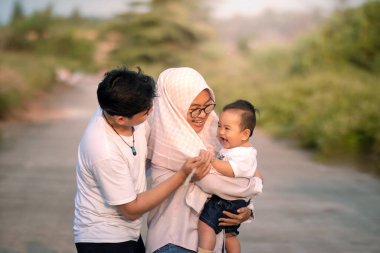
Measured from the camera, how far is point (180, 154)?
279cm

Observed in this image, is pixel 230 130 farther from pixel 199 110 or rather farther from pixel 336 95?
pixel 336 95

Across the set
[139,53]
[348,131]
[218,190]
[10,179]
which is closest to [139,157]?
[218,190]

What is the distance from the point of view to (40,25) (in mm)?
49406

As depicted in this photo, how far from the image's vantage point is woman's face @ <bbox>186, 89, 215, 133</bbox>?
286cm

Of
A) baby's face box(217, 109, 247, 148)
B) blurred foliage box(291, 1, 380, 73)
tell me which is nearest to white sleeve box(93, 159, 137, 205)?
baby's face box(217, 109, 247, 148)

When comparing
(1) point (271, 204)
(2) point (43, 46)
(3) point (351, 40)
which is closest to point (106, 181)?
(1) point (271, 204)

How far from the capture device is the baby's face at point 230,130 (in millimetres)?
2977

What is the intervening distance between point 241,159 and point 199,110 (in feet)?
0.96

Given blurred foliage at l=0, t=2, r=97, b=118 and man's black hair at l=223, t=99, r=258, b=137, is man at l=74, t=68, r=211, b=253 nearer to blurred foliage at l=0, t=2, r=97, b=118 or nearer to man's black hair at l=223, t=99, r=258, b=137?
man's black hair at l=223, t=99, r=258, b=137

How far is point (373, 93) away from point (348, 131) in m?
1.73

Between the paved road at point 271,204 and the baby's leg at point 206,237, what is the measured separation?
2618mm

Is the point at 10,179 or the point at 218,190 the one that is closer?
the point at 218,190

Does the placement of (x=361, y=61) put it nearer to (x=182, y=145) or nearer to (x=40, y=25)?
(x=182, y=145)

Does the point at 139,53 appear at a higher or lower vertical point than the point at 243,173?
higher
